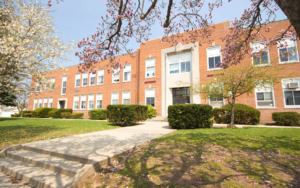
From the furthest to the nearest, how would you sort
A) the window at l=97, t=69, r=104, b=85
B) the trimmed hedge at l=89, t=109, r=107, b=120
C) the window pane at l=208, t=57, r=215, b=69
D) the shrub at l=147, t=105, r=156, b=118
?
the window at l=97, t=69, r=104, b=85, the trimmed hedge at l=89, t=109, r=107, b=120, the shrub at l=147, t=105, r=156, b=118, the window pane at l=208, t=57, r=215, b=69

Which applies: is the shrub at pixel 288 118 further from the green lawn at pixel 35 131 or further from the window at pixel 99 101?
the window at pixel 99 101

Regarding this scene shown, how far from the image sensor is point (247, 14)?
6.05 m

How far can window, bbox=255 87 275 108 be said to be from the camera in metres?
13.9

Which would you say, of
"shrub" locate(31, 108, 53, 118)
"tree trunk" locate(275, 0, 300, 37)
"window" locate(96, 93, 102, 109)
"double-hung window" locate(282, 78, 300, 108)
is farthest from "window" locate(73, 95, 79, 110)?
"tree trunk" locate(275, 0, 300, 37)

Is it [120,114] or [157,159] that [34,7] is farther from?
[157,159]

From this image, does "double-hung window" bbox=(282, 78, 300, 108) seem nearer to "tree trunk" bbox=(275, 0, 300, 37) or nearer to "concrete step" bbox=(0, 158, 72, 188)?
"tree trunk" bbox=(275, 0, 300, 37)

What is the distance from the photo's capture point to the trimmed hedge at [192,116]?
9.08 meters

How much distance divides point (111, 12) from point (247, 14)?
541cm

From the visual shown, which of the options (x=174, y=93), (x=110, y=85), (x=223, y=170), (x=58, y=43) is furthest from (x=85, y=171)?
(x=110, y=85)

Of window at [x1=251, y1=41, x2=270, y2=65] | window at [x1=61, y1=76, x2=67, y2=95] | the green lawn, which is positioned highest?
window at [x1=61, y1=76, x2=67, y2=95]

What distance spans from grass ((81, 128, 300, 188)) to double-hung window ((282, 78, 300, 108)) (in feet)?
39.2

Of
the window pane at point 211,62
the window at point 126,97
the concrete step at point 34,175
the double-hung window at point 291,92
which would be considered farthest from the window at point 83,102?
the double-hung window at point 291,92

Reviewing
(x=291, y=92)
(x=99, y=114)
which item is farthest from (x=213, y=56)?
(x=99, y=114)

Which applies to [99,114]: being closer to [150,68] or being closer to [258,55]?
[150,68]
